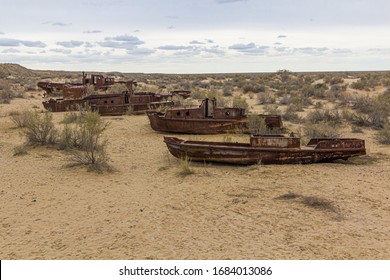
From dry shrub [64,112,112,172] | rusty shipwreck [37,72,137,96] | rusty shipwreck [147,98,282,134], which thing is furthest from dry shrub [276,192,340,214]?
rusty shipwreck [37,72,137,96]

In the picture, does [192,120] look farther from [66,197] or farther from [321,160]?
[66,197]

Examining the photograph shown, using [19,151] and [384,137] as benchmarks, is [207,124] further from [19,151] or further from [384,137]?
[19,151]

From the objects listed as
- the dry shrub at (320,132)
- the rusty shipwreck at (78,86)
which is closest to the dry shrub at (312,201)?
the dry shrub at (320,132)

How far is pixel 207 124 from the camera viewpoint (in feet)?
47.3

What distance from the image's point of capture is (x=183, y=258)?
5270 mm

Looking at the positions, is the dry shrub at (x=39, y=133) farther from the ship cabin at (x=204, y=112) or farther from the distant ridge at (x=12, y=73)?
the distant ridge at (x=12, y=73)

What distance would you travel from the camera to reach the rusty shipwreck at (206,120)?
47.2 ft

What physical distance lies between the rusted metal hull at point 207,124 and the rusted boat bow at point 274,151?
14.3 ft

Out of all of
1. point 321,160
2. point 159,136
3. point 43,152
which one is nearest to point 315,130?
point 321,160

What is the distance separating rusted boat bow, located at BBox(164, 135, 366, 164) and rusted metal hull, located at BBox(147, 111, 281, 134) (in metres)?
4.36

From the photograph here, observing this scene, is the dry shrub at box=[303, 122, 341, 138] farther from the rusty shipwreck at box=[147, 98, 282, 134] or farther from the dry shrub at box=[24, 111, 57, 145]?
the dry shrub at box=[24, 111, 57, 145]

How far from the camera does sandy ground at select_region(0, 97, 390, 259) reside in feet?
18.2

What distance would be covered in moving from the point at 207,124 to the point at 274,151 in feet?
16.5

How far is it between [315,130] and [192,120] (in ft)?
13.8
